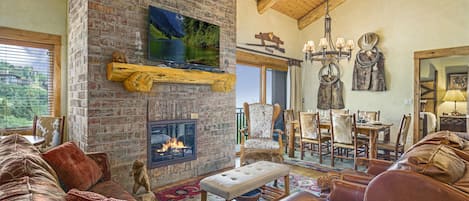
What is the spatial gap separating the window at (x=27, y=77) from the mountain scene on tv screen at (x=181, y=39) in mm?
1665

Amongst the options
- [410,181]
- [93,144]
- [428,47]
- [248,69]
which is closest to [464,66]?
[428,47]

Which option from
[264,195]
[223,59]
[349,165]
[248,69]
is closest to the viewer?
[264,195]

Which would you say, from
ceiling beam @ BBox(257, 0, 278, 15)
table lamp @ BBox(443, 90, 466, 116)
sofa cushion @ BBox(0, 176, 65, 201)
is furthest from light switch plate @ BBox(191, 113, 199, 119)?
table lamp @ BBox(443, 90, 466, 116)

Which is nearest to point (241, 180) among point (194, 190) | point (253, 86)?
point (194, 190)

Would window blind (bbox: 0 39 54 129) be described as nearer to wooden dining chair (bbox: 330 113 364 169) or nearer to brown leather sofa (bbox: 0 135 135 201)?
brown leather sofa (bbox: 0 135 135 201)

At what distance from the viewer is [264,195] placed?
3.22m

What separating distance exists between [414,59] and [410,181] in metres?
5.63

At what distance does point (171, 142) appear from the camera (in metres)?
3.79

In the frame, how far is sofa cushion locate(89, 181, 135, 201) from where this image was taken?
2.00 m

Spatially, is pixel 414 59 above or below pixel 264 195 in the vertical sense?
above

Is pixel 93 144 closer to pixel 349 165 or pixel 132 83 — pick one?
pixel 132 83

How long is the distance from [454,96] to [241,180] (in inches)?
286

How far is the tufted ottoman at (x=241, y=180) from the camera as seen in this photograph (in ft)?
7.74

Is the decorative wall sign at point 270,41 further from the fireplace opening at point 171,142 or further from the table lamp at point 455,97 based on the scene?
the table lamp at point 455,97
